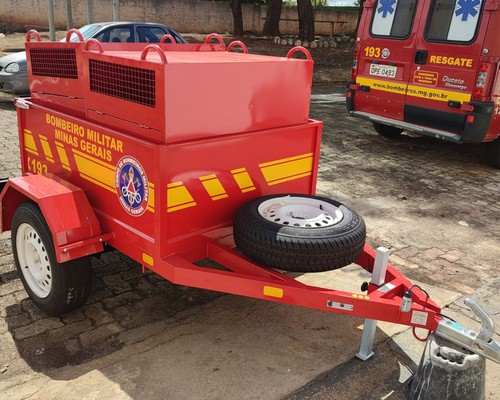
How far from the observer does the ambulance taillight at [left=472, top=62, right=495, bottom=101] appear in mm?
6465

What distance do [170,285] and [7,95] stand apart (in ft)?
28.5

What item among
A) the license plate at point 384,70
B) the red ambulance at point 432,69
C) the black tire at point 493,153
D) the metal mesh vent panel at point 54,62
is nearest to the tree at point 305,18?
the red ambulance at point 432,69

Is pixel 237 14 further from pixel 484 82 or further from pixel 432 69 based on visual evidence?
pixel 484 82

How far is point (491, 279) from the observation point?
4.29m

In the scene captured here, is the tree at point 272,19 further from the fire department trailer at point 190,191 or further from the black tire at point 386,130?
the fire department trailer at point 190,191

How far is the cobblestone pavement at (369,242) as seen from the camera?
10.8ft

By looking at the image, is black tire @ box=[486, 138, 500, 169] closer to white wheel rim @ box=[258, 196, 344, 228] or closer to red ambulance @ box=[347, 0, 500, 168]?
red ambulance @ box=[347, 0, 500, 168]

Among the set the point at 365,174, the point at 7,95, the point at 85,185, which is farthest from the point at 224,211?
the point at 7,95

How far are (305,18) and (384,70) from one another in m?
16.0

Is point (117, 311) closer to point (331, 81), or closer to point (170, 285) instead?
point (170, 285)

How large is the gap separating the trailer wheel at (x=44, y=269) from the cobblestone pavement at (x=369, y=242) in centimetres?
14

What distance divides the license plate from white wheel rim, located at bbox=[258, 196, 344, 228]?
4882mm

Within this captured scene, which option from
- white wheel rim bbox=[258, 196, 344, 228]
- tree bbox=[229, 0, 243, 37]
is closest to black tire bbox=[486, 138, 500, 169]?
white wheel rim bbox=[258, 196, 344, 228]

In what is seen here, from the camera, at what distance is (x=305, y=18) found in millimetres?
22500
